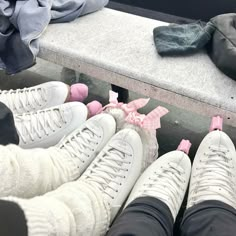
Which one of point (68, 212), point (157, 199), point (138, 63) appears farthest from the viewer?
point (138, 63)

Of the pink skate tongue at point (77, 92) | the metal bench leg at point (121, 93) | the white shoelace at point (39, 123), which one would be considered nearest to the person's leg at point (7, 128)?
the white shoelace at point (39, 123)

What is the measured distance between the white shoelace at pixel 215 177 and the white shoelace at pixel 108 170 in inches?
7.0

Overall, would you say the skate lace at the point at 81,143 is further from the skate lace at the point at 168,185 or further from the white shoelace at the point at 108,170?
the skate lace at the point at 168,185

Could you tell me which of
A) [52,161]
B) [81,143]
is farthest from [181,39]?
[52,161]

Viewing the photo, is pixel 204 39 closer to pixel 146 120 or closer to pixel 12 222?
pixel 146 120

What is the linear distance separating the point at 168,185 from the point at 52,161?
273 millimetres

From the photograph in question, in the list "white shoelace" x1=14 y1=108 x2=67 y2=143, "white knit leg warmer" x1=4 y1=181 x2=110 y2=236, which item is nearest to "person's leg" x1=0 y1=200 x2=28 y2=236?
"white knit leg warmer" x1=4 y1=181 x2=110 y2=236

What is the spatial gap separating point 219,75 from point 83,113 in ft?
1.28

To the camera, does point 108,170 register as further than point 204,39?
No

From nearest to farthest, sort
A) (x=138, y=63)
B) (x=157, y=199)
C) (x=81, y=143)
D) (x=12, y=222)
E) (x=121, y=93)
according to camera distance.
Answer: (x=12, y=222) → (x=157, y=199) → (x=81, y=143) → (x=138, y=63) → (x=121, y=93)

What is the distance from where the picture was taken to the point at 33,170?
31.3 inches

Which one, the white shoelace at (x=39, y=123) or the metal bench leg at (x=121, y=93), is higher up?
the white shoelace at (x=39, y=123)

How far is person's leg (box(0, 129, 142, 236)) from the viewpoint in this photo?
2.10 ft

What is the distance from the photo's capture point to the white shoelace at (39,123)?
100 cm
